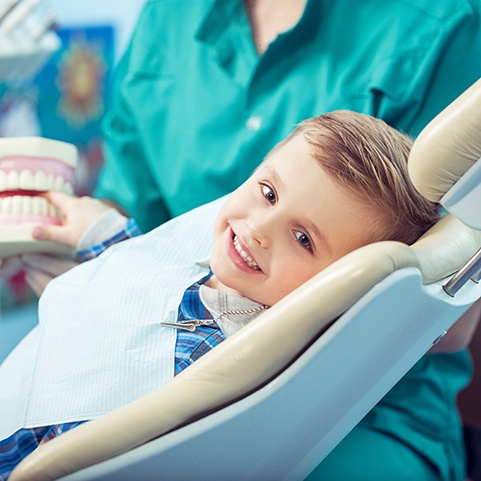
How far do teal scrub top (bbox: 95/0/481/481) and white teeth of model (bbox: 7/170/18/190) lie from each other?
0.95 ft

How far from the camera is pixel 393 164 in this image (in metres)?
0.83

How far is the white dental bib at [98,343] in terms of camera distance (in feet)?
2.62

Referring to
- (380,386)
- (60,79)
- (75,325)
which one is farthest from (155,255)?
(60,79)

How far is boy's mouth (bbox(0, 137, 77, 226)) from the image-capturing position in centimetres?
104

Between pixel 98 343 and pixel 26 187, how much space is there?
32 centimetres

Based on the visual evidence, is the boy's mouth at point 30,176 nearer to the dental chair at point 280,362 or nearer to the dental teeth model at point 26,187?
the dental teeth model at point 26,187

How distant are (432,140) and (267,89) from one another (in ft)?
2.04

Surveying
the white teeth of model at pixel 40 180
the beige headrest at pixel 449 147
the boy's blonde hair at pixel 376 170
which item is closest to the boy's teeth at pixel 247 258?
the boy's blonde hair at pixel 376 170

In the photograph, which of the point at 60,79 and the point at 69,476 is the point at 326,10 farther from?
the point at 60,79

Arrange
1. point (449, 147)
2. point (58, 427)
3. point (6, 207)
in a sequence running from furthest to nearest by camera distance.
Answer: point (6, 207) → point (58, 427) → point (449, 147)

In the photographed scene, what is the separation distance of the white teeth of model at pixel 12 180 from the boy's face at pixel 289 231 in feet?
1.15

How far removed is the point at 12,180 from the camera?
104 cm

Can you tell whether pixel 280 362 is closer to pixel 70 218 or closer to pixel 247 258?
pixel 247 258

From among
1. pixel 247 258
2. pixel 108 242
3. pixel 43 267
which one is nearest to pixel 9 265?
pixel 43 267
